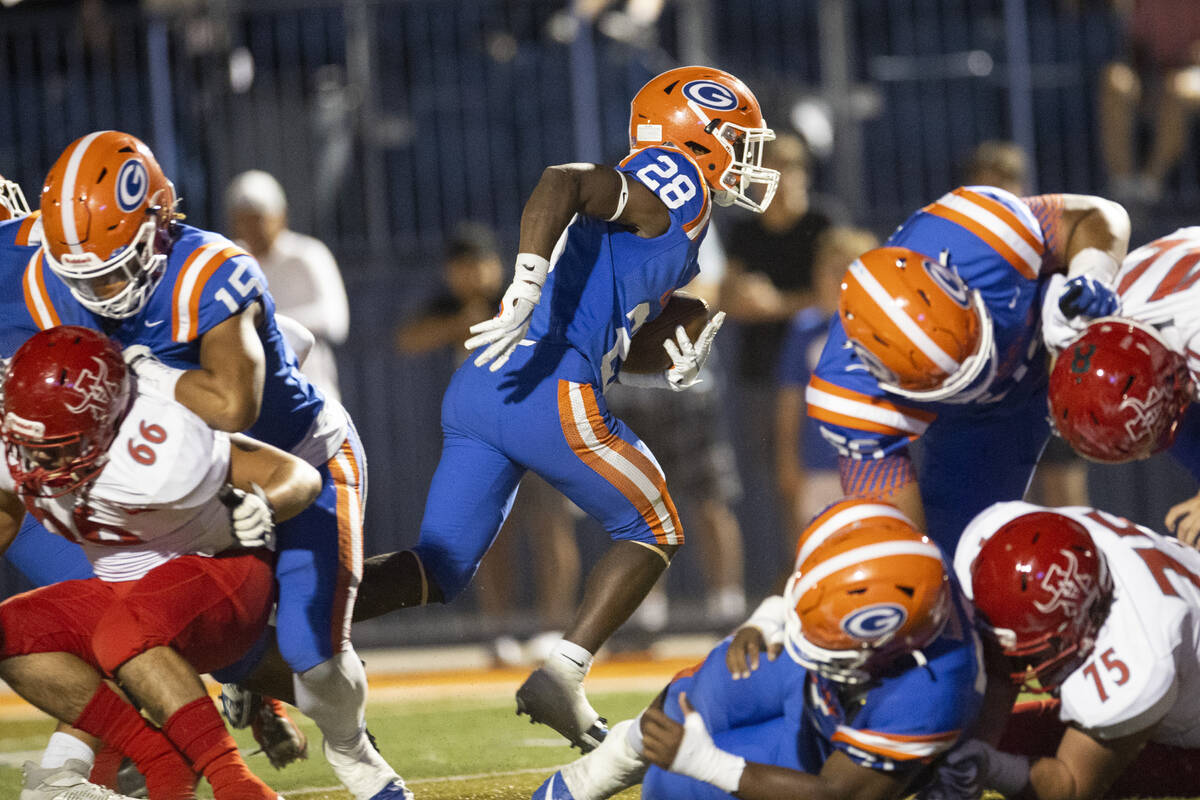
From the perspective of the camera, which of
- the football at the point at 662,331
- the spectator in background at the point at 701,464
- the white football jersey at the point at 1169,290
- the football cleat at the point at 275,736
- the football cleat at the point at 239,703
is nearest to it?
the white football jersey at the point at 1169,290

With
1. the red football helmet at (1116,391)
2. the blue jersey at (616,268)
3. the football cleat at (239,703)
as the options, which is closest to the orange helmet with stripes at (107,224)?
the blue jersey at (616,268)

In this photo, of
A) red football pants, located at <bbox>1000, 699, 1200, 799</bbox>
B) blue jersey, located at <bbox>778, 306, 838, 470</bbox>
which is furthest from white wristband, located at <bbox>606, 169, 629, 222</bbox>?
blue jersey, located at <bbox>778, 306, 838, 470</bbox>

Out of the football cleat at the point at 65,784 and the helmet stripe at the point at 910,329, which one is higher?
the helmet stripe at the point at 910,329

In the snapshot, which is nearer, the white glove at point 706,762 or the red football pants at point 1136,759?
the white glove at point 706,762

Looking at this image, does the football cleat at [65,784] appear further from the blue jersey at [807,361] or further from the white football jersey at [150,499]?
the blue jersey at [807,361]

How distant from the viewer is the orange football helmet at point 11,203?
4699mm

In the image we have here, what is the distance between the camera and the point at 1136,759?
396 centimetres

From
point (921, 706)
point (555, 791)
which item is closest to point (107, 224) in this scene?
point (555, 791)

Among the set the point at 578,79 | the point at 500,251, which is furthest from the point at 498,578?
the point at 578,79

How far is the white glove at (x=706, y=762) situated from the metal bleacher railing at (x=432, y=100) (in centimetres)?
483

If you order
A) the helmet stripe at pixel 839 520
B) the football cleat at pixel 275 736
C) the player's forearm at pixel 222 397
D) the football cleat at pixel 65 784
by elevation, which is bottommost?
the football cleat at pixel 275 736

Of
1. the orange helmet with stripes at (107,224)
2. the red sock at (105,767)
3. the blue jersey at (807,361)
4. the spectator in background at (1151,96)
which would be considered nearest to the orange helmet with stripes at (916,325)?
the orange helmet with stripes at (107,224)

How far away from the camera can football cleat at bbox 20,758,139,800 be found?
3.71 meters

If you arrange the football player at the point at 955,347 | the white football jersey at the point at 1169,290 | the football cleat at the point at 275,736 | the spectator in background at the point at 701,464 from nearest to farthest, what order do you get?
the football player at the point at 955,347 < the white football jersey at the point at 1169,290 < the football cleat at the point at 275,736 < the spectator in background at the point at 701,464
